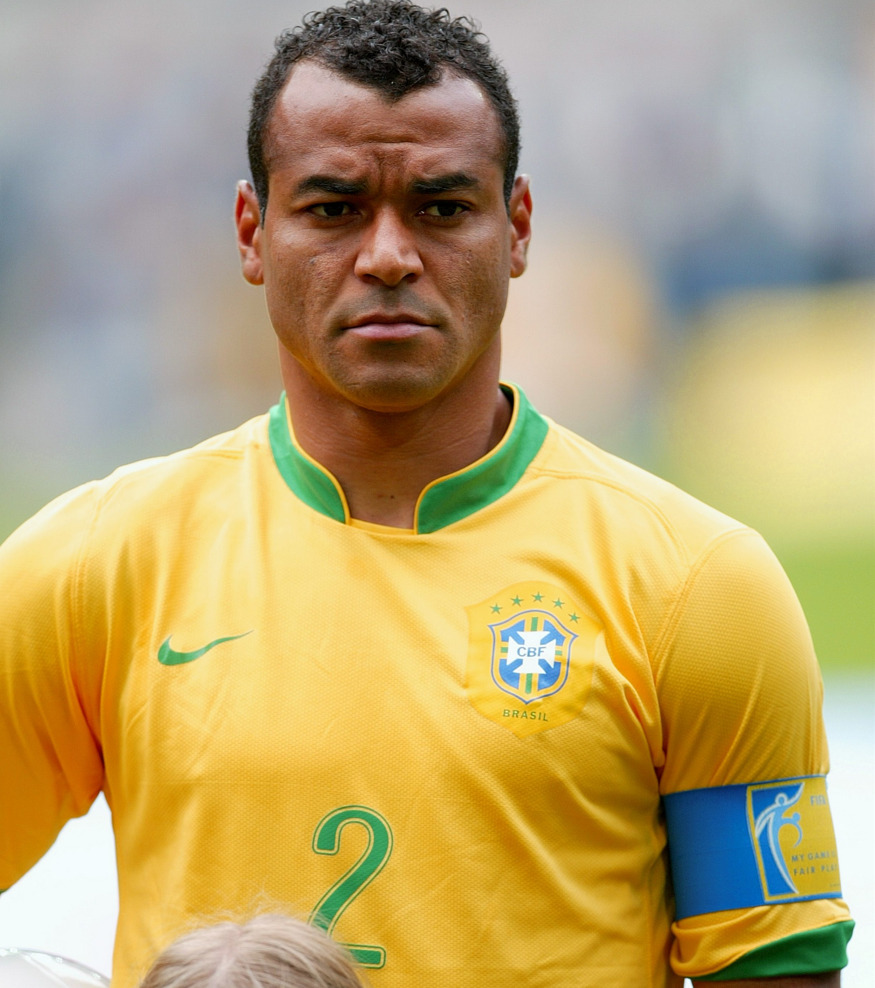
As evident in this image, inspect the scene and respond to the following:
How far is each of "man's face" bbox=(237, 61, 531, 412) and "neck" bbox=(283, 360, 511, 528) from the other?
42mm

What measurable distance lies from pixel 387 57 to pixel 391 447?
1.19 ft

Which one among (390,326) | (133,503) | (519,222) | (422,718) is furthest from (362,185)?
(422,718)

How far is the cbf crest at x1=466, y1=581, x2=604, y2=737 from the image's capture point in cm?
121

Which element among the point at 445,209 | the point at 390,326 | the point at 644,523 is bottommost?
the point at 644,523

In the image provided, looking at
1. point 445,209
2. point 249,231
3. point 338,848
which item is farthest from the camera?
point 249,231

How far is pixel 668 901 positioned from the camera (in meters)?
1.29

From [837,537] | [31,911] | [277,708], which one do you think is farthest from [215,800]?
[837,537]

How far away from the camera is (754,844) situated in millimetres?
1229

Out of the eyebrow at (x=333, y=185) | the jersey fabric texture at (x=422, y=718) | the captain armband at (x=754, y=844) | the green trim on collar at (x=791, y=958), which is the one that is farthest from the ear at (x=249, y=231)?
the green trim on collar at (x=791, y=958)

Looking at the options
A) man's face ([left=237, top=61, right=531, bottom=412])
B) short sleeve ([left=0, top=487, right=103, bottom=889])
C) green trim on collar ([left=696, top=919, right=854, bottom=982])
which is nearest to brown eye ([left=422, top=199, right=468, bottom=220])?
man's face ([left=237, top=61, right=531, bottom=412])

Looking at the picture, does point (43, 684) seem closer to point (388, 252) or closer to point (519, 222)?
point (388, 252)

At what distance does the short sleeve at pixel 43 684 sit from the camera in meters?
1.24

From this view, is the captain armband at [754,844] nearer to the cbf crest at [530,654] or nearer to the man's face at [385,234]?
the cbf crest at [530,654]

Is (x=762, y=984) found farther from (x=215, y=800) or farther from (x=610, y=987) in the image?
(x=215, y=800)
